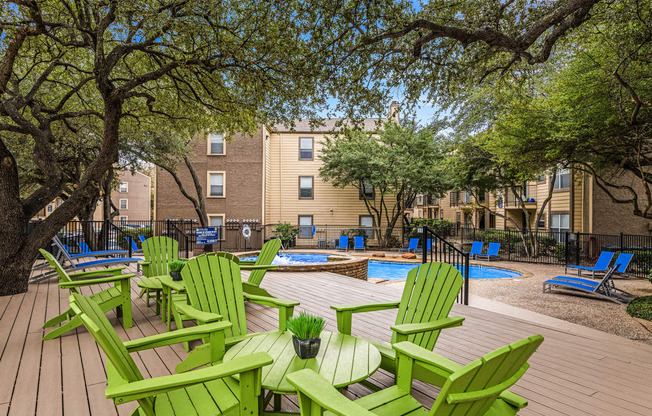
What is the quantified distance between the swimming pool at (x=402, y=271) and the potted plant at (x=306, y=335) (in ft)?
35.7

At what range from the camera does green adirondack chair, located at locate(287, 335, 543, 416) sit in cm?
113

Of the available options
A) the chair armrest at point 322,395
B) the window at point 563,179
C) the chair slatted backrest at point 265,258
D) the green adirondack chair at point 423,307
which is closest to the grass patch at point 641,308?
the green adirondack chair at point 423,307

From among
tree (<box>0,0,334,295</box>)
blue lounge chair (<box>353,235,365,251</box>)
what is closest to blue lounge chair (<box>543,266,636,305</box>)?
tree (<box>0,0,334,295</box>)

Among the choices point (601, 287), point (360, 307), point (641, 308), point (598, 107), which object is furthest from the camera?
point (598, 107)

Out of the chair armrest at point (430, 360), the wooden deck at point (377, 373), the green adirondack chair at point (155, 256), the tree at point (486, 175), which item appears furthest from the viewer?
the tree at point (486, 175)

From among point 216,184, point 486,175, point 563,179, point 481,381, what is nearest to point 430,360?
point 481,381

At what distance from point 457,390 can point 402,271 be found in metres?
12.6

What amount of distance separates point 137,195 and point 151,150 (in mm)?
34738

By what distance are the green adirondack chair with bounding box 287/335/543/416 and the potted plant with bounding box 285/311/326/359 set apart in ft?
1.37

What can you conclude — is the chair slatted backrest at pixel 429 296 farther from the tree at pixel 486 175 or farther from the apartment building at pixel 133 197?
the apartment building at pixel 133 197

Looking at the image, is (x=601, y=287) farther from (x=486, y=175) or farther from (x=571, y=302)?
(x=486, y=175)

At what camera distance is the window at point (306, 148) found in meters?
20.6

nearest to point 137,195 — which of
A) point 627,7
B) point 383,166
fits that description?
point 383,166

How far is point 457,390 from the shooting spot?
1.14m
